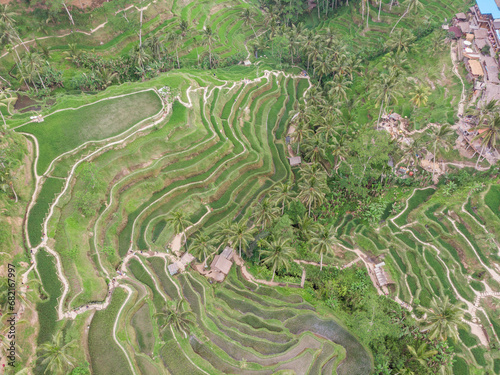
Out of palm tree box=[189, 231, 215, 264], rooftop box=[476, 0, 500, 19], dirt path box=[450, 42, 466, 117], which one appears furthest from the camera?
rooftop box=[476, 0, 500, 19]

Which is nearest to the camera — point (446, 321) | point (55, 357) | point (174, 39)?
point (55, 357)

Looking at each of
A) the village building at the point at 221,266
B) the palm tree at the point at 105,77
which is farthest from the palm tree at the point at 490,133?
the palm tree at the point at 105,77

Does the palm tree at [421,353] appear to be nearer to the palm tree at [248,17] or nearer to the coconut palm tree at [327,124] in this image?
the coconut palm tree at [327,124]

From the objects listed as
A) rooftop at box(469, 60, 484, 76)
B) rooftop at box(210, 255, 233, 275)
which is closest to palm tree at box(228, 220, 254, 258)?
rooftop at box(210, 255, 233, 275)

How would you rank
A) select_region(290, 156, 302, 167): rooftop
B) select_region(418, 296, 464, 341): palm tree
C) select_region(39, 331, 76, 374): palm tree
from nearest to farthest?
1. select_region(39, 331, 76, 374): palm tree
2. select_region(418, 296, 464, 341): palm tree
3. select_region(290, 156, 302, 167): rooftop

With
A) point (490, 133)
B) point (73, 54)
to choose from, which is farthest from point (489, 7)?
point (73, 54)

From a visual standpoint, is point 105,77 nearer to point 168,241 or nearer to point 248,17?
point 168,241

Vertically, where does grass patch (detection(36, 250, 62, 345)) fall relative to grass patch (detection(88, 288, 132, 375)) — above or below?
above

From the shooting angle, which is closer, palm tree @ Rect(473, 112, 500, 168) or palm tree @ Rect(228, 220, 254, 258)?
palm tree @ Rect(228, 220, 254, 258)

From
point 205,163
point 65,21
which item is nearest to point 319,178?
point 205,163

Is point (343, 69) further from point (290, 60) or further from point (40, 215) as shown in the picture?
point (40, 215)

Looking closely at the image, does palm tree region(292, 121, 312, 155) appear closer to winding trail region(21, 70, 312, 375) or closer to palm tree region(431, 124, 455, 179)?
winding trail region(21, 70, 312, 375)
